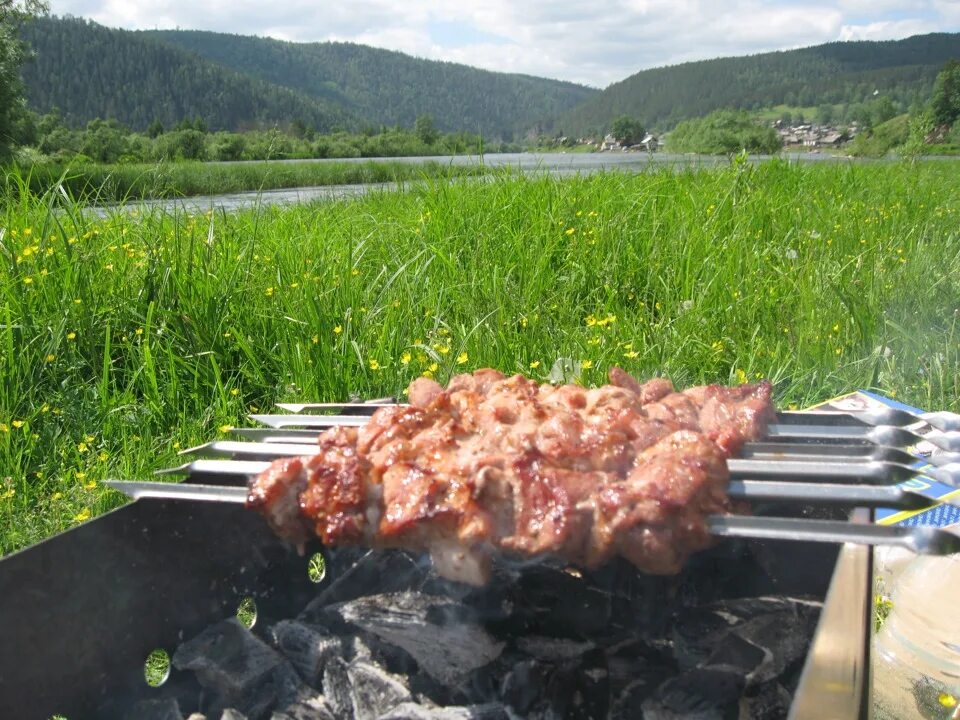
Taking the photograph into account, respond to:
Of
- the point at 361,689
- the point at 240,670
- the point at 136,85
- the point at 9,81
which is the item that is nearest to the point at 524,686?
the point at 361,689

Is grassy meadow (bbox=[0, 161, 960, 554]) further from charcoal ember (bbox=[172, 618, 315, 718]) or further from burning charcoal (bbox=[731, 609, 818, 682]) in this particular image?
burning charcoal (bbox=[731, 609, 818, 682])

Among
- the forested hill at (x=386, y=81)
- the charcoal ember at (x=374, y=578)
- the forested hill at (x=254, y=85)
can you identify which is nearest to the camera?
the charcoal ember at (x=374, y=578)

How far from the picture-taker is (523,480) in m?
1.19

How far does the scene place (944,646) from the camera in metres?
1.96

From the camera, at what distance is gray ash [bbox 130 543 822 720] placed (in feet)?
4.29

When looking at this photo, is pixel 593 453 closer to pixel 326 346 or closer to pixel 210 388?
pixel 326 346

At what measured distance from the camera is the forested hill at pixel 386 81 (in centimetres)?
10912

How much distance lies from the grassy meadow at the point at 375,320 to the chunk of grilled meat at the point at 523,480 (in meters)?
1.37

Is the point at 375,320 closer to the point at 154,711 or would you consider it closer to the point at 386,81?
the point at 154,711

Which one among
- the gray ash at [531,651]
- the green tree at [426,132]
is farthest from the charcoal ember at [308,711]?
the green tree at [426,132]

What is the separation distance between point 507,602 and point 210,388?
2.16 metres

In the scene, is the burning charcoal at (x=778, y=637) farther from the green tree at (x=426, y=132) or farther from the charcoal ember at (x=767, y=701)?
the green tree at (x=426, y=132)

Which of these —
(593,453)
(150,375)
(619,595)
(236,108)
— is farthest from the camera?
(236,108)

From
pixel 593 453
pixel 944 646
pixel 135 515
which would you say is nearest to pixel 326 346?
pixel 135 515
